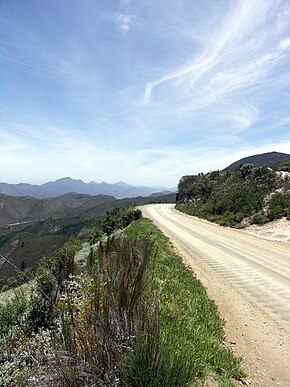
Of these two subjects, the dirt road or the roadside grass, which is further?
the dirt road

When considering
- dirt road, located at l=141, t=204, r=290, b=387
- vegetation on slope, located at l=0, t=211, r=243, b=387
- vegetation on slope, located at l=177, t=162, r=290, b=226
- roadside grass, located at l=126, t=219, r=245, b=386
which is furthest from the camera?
vegetation on slope, located at l=177, t=162, r=290, b=226

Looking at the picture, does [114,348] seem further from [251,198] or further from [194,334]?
[251,198]

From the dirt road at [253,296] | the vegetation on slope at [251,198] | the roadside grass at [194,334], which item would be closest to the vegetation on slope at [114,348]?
the roadside grass at [194,334]

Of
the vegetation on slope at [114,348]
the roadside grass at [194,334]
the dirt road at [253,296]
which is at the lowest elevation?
the dirt road at [253,296]

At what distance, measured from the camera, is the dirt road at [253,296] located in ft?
16.6

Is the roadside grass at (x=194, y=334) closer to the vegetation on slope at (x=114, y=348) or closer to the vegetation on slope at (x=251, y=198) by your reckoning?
the vegetation on slope at (x=114, y=348)

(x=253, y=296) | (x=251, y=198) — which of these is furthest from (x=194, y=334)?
(x=251, y=198)

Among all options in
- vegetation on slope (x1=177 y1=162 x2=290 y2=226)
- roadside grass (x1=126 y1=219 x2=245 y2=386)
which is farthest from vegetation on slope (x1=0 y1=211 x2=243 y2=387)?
vegetation on slope (x1=177 y1=162 x2=290 y2=226)

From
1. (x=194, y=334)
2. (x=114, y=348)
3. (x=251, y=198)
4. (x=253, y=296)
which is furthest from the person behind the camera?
(x=251, y=198)

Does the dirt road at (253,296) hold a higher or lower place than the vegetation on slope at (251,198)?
lower

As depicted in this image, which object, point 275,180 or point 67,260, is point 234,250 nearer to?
point 67,260

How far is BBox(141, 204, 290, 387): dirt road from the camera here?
506 cm

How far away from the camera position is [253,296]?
823 centimetres

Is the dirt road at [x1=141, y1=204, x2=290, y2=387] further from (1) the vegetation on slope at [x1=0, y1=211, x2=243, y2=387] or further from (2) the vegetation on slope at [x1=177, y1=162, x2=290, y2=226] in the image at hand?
(2) the vegetation on slope at [x1=177, y1=162, x2=290, y2=226]
